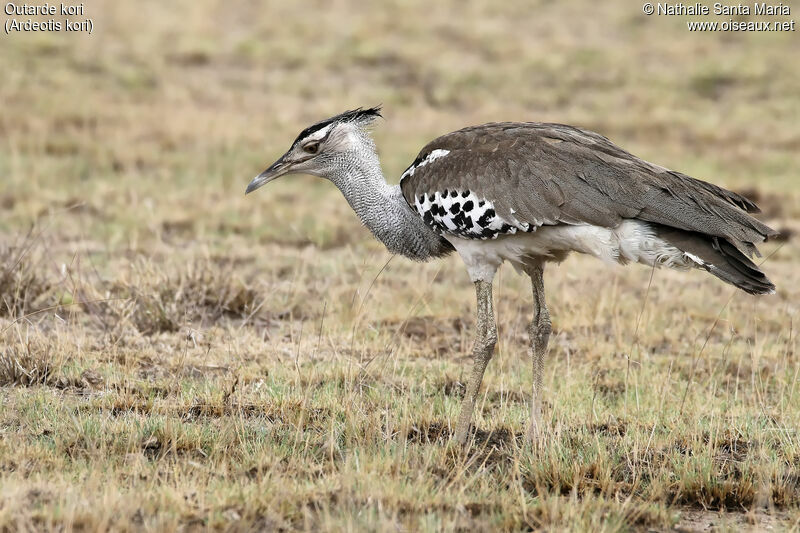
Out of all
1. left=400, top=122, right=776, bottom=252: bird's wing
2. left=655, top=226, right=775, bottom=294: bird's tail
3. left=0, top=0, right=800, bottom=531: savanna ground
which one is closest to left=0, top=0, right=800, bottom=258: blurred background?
left=0, top=0, right=800, bottom=531: savanna ground

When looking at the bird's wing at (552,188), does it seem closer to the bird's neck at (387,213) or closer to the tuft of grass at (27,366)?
the bird's neck at (387,213)

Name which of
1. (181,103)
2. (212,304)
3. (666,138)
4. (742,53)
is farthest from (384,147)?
(742,53)

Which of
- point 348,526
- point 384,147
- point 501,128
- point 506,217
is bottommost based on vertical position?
point 348,526

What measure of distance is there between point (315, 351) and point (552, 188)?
2096 millimetres

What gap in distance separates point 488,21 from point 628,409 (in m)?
16.5

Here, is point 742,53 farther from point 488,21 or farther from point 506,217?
point 506,217

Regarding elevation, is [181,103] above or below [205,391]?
above

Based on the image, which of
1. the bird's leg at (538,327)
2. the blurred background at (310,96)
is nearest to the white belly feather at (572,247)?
the bird's leg at (538,327)

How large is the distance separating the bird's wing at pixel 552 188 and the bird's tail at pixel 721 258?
55 millimetres

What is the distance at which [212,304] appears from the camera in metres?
6.99

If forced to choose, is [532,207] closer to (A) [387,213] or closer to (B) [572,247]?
(B) [572,247]

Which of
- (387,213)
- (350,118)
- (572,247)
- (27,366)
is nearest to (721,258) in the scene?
(572,247)

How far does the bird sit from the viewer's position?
4.38m

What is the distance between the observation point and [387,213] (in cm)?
512
